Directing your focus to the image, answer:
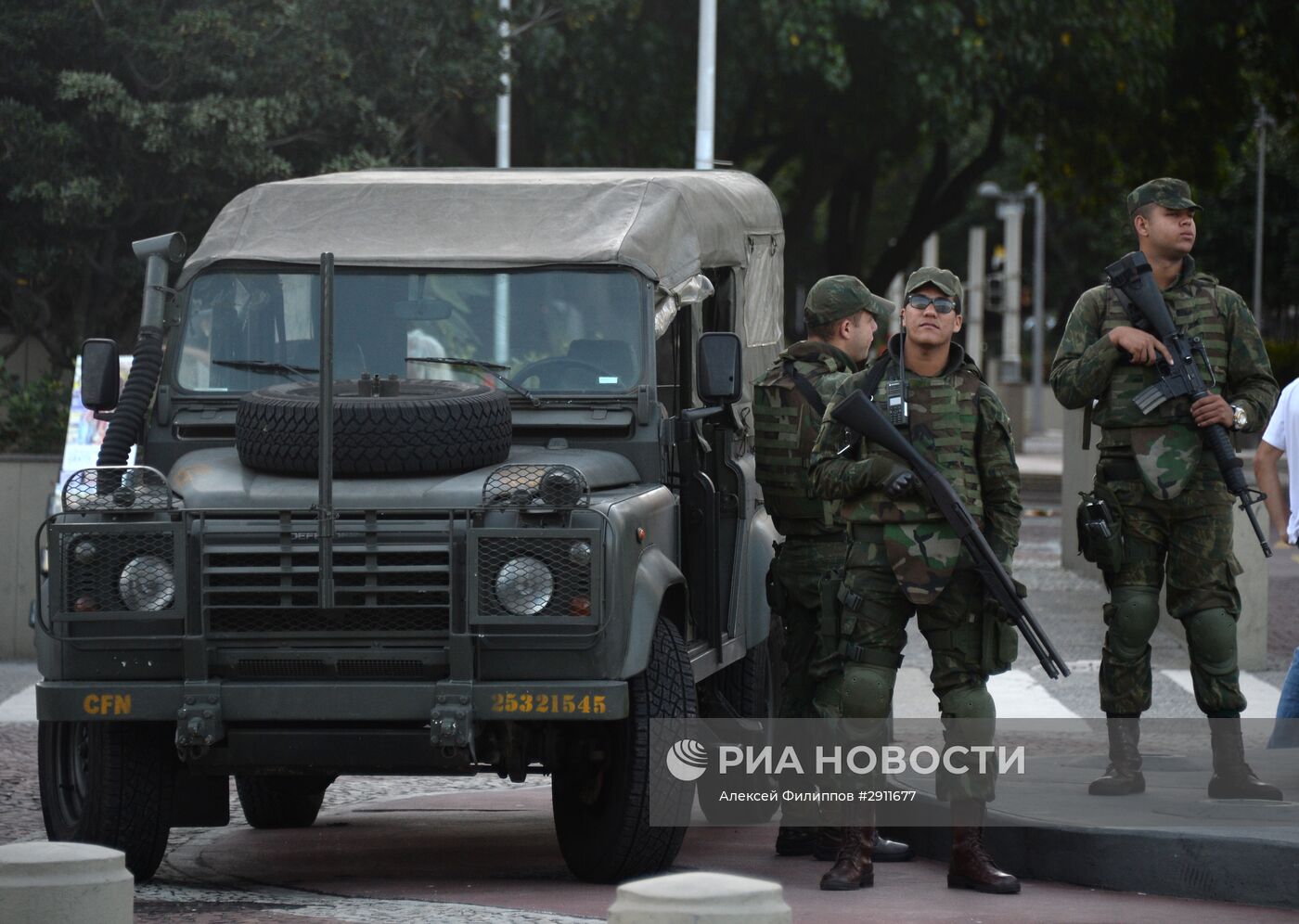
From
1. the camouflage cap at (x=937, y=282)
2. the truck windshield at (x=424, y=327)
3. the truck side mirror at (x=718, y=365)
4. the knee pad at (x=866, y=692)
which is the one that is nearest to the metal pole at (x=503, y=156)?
the truck windshield at (x=424, y=327)

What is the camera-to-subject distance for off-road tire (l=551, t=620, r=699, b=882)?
718 centimetres

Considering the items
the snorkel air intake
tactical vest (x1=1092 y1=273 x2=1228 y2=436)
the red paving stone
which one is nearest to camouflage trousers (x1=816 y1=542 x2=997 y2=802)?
the red paving stone

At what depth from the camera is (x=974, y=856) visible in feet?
23.5

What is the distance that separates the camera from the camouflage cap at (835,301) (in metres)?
8.25

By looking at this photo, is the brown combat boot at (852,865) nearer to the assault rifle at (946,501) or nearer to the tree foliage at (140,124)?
the assault rifle at (946,501)

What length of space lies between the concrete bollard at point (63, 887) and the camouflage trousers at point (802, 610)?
3419 mm

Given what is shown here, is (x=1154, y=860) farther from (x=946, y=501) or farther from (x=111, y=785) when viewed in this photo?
(x=111, y=785)

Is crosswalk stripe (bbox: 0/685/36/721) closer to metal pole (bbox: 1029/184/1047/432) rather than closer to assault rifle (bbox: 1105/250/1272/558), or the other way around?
assault rifle (bbox: 1105/250/1272/558)

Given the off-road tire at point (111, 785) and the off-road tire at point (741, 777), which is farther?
the off-road tire at point (741, 777)

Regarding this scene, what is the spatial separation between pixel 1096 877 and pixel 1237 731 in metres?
0.95

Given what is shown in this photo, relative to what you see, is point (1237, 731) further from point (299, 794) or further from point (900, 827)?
point (299, 794)

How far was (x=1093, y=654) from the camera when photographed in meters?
14.5

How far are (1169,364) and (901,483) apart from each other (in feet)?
4.79

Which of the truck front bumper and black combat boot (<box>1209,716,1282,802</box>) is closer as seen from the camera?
the truck front bumper
